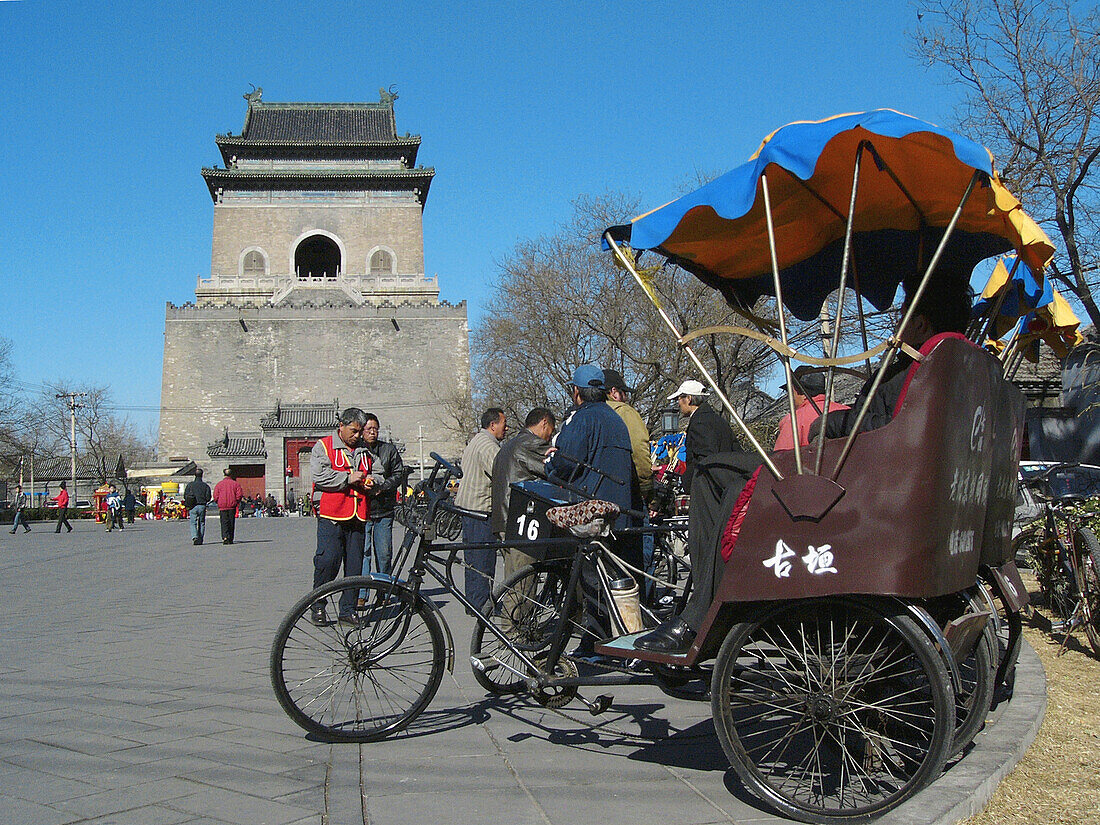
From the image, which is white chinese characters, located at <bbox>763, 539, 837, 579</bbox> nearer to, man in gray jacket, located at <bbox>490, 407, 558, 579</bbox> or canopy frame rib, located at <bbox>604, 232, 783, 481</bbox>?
canopy frame rib, located at <bbox>604, 232, 783, 481</bbox>

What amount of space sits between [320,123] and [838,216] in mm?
69204

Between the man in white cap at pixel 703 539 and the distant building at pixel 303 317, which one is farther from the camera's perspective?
the distant building at pixel 303 317

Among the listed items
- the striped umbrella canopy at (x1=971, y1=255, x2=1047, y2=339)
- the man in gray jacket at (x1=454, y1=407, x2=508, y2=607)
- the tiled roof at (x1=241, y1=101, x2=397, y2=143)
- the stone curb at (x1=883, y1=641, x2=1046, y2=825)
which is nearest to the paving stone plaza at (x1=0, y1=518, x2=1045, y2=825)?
the stone curb at (x1=883, y1=641, x2=1046, y2=825)

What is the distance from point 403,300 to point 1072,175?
52.6m

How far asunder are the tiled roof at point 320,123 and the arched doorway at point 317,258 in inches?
274

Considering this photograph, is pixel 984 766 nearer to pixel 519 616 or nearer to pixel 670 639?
pixel 670 639

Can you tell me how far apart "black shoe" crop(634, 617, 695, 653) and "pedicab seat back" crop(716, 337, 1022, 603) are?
372 millimetres

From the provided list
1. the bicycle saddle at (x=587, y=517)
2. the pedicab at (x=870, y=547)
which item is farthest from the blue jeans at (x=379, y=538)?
the pedicab at (x=870, y=547)

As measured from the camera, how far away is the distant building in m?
58.3

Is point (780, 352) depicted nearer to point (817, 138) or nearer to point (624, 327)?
point (817, 138)

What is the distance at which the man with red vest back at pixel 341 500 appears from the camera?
26.1 ft

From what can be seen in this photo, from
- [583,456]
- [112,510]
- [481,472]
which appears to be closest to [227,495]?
[112,510]

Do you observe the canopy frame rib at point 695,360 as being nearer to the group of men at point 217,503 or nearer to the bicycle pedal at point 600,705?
the bicycle pedal at point 600,705

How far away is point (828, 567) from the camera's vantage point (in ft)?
10.8
